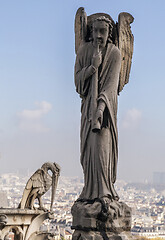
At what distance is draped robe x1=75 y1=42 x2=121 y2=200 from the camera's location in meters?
8.12

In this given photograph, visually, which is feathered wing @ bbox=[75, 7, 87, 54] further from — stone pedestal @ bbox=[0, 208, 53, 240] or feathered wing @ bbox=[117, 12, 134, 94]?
stone pedestal @ bbox=[0, 208, 53, 240]

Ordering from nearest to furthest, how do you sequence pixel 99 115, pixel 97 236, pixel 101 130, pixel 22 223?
pixel 97 236, pixel 99 115, pixel 101 130, pixel 22 223

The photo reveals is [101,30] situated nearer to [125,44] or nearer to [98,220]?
[125,44]

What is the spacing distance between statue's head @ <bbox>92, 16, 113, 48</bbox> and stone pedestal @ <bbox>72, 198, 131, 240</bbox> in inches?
91.8

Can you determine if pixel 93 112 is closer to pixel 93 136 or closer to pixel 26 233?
pixel 93 136

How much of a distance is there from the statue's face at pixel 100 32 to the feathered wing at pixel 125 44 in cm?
35

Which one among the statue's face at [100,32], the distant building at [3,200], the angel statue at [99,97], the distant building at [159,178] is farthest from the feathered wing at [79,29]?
the distant building at [159,178]

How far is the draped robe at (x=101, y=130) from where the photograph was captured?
8125 mm

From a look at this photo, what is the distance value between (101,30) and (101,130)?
4.90 ft

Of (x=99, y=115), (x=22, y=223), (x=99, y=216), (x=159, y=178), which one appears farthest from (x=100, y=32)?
(x=159, y=178)

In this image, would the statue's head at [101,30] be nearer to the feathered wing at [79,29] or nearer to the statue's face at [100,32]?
the statue's face at [100,32]

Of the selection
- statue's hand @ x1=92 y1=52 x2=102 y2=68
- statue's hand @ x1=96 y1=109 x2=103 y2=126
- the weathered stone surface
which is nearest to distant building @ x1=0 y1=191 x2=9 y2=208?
the weathered stone surface

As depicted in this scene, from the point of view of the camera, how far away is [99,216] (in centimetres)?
784

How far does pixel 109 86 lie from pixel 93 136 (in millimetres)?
777
